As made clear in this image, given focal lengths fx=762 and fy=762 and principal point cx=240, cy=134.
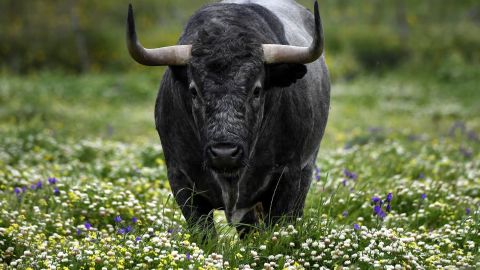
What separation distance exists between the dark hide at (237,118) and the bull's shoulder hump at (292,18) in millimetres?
570

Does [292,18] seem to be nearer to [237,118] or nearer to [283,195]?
[283,195]

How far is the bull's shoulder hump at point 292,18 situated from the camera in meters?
6.29

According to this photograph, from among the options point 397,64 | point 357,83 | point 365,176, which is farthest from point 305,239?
point 397,64

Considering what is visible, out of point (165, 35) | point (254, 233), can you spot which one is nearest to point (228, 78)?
point (254, 233)

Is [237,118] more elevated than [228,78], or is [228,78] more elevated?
[228,78]

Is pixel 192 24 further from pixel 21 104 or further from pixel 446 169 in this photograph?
pixel 21 104

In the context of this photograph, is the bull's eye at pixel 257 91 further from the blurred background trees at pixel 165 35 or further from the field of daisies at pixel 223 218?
the blurred background trees at pixel 165 35

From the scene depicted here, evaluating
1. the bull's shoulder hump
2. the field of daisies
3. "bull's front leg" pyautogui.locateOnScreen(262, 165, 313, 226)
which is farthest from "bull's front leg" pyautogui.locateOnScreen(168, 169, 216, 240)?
the bull's shoulder hump

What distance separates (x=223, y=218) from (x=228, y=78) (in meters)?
2.65

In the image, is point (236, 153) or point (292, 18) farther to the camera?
point (292, 18)

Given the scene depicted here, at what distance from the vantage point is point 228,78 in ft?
15.4

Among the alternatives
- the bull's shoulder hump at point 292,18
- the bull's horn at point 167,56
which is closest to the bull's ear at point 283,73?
the bull's horn at point 167,56

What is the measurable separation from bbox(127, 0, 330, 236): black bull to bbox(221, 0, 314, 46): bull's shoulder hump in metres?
0.46

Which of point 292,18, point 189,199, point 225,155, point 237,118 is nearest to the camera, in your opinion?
point 225,155
